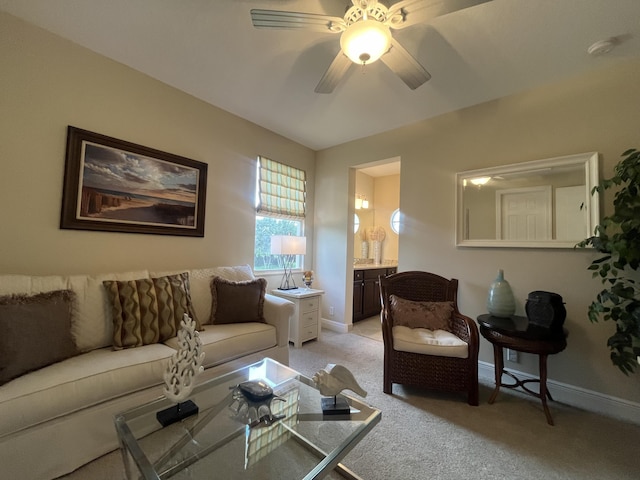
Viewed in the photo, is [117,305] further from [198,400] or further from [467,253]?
[467,253]

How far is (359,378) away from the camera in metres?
2.45

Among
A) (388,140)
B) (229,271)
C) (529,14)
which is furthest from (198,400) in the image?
(388,140)

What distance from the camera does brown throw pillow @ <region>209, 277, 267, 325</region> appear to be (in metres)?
2.40

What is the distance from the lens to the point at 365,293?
4414 millimetres

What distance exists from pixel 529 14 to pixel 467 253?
1.91 meters

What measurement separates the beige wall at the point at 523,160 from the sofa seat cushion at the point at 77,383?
2.68 meters

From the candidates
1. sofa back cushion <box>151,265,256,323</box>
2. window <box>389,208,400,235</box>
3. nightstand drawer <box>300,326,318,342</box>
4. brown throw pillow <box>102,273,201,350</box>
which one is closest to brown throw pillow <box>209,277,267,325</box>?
sofa back cushion <box>151,265,256,323</box>

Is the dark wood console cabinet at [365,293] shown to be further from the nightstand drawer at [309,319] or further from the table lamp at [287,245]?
the table lamp at [287,245]

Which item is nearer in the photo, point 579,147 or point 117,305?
point 117,305

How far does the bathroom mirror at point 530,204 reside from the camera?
7.20 ft

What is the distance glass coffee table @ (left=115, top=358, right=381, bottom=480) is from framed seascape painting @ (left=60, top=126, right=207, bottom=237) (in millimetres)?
1644

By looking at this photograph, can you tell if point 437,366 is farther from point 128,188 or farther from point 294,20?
point 128,188

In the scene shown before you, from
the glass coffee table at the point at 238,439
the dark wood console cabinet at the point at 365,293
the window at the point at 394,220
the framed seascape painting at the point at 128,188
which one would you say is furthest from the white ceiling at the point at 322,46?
the window at the point at 394,220

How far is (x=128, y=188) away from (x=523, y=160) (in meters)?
3.61
